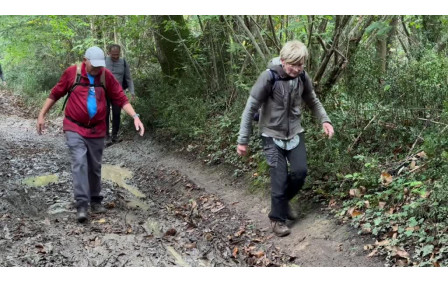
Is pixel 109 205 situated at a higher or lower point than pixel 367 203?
lower

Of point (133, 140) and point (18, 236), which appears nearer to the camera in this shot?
point (18, 236)

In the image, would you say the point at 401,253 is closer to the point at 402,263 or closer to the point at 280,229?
the point at 402,263

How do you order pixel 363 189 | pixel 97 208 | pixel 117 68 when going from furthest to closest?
pixel 117 68 < pixel 97 208 < pixel 363 189

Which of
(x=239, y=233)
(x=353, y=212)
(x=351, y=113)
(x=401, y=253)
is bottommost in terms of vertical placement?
(x=239, y=233)

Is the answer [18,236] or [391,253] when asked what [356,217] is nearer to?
[391,253]

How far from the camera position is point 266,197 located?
6141mm

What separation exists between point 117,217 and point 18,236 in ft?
4.40

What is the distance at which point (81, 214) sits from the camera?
5230 mm

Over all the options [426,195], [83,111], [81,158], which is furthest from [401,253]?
[83,111]

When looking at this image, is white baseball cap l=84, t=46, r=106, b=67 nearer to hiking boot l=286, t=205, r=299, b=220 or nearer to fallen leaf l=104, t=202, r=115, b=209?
fallen leaf l=104, t=202, r=115, b=209

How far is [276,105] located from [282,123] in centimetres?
22

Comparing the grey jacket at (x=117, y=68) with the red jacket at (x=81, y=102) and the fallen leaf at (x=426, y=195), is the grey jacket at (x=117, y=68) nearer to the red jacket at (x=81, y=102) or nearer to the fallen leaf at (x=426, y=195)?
the red jacket at (x=81, y=102)

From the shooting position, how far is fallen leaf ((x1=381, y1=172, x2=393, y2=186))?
4891 mm

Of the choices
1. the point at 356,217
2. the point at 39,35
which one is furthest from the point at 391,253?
the point at 39,35
